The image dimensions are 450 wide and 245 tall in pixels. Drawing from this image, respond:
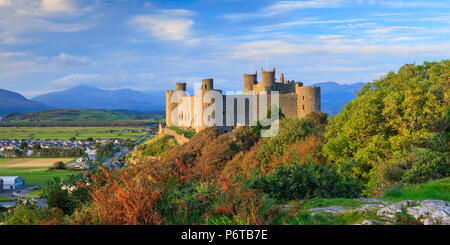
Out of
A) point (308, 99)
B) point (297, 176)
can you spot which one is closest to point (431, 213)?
point (297, 176)

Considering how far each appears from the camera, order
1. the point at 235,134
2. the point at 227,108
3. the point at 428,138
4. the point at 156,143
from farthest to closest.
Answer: the point at 156,143
the point at 227,108
the point at 235,134
the point at 428,138

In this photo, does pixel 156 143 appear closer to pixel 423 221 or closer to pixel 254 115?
pixel 254 115

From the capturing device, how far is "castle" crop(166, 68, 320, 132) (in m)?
41.6

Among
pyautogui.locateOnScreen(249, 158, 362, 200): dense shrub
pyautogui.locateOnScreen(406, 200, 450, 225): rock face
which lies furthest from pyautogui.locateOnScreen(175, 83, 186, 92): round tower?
pyautogui.locateOnScreen(406, 200, 450, 225): rock face

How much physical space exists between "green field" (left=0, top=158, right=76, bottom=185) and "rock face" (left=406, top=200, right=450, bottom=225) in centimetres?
5732

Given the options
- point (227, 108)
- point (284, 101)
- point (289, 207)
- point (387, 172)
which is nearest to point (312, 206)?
point (289, 207)

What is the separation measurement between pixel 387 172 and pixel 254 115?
27.8 m

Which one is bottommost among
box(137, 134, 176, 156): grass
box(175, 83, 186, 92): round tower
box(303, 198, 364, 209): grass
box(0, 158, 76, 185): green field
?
box(0, 158, 76, 185): green field

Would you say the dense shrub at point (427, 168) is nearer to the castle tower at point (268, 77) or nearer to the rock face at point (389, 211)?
the rock face at point (389, 211)

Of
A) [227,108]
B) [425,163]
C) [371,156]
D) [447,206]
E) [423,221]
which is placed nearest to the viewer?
[423,221]

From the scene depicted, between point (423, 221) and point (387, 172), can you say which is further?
point (387, 172)

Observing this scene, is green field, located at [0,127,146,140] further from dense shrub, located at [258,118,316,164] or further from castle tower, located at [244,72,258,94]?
dense shrub, located at [258,118,316,164]
